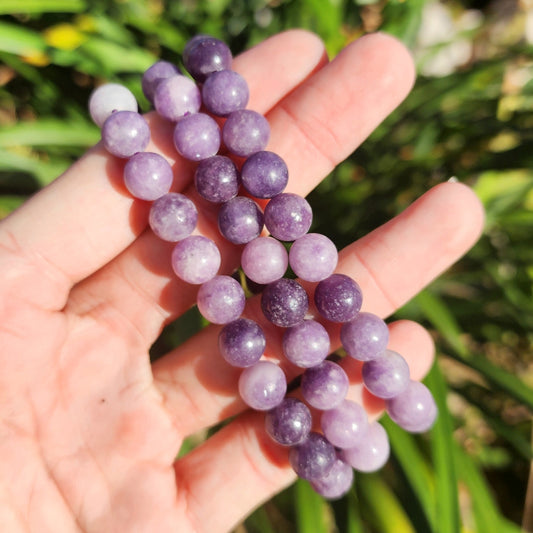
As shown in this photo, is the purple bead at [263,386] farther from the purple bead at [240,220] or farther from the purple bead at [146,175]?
the purple bead at [146,175]

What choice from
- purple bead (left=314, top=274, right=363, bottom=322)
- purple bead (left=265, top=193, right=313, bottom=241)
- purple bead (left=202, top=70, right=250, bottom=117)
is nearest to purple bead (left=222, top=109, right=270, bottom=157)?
purple bead (left=202, top=70, right=250, bottom=117)

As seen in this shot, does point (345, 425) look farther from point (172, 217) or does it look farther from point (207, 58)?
point (207, 58)

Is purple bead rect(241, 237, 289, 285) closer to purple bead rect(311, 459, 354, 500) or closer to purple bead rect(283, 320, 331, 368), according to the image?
purple bead rect(283, 320, 331, 368)

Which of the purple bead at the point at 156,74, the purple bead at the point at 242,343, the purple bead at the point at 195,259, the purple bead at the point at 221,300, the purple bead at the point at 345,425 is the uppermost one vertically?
the purple bead at the point at 156,74

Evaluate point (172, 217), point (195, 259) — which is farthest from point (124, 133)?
Result: point (195, 259)

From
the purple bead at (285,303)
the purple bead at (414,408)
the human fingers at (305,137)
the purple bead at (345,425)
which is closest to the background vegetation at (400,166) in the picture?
the purple bead at (414,408)
